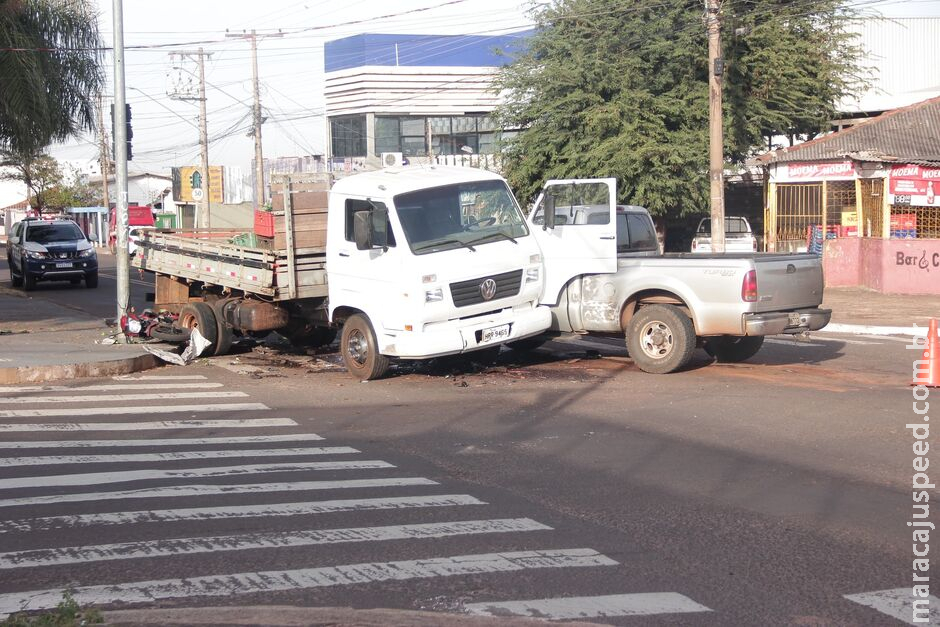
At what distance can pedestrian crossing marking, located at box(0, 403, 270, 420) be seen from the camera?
11523 mm

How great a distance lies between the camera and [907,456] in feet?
29.2

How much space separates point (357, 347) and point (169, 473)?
5287 millimetres

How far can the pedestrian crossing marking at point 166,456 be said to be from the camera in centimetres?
895

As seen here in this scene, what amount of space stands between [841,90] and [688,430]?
90.4 feet

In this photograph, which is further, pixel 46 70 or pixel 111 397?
pixel 46 70

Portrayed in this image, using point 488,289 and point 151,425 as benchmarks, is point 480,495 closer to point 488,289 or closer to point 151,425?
point 151,425

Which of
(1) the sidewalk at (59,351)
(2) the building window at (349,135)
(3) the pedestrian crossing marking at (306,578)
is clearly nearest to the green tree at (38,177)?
(2) the building window at (349,135)

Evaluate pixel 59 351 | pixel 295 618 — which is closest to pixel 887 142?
pixel 59 351

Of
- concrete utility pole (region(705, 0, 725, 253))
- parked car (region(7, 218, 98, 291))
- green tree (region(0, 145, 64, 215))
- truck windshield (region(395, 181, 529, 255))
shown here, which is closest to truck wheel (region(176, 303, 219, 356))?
truck windshield (region(395, 181, 529, 255))

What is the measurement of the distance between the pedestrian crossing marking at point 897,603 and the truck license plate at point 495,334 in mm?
7672

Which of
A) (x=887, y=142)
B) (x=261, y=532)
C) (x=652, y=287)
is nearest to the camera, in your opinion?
(x=261, y=532)

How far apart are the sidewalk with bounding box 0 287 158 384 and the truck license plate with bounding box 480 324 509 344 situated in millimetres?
5560

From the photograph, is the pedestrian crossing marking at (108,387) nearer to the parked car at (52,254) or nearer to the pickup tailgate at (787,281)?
the pickup tailgate at (787,281)

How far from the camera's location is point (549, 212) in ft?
45.6
